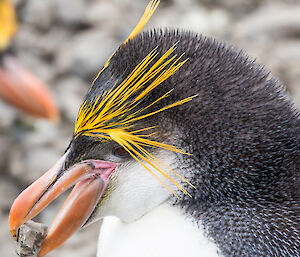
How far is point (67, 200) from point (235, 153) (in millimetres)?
450

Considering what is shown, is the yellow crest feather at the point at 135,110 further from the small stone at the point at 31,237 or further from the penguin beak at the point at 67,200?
the small stone at the point at 31,237

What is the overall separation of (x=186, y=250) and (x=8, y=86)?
2531mm

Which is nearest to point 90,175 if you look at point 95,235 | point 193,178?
point 193,178

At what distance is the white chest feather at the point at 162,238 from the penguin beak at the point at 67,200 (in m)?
0.12

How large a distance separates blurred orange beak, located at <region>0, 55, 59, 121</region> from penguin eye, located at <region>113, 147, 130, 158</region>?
219cm

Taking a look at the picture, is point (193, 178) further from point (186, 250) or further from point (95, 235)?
point (95, 235)

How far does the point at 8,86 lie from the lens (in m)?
3.66

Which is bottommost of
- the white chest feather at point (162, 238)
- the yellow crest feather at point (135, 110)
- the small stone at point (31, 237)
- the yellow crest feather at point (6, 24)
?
the white chest feather at point (162, 238)

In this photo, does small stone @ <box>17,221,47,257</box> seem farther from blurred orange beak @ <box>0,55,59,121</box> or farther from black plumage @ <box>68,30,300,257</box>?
blurred orange beak @ <box>0,55,59,121</box>

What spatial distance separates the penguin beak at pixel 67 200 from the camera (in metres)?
1.48

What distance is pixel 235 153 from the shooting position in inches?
55.3

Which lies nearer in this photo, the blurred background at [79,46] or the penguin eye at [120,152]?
the penguin eye at [120,152]

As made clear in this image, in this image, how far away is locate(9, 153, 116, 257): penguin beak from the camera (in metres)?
1.48

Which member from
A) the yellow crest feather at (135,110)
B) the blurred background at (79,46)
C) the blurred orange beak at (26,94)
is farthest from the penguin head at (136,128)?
the blurred orange beak at (26,94)
